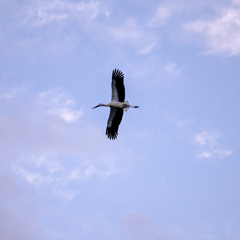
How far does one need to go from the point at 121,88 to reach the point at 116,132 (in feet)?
14.6

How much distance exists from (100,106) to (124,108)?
4029 mm

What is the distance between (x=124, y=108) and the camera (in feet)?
244

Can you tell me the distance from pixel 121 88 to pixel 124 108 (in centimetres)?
179

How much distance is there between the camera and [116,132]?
250 ft

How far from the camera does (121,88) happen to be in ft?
243

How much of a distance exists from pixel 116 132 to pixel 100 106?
Answer: 320cm

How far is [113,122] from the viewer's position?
76.1 m

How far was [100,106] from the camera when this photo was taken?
77812 mm

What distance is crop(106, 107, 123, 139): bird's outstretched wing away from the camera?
2968 inches

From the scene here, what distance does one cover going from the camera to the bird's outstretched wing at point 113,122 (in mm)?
75375
